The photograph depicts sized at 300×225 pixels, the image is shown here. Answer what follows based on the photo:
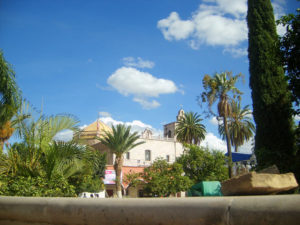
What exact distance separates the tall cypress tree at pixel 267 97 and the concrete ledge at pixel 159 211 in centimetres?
1085

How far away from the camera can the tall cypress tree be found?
1174 centimetres

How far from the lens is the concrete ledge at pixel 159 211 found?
1.14 metres

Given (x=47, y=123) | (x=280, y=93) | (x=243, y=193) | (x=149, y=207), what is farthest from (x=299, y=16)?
(x=149, y=207)

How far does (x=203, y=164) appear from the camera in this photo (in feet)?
77.0

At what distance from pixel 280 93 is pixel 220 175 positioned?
11.9m

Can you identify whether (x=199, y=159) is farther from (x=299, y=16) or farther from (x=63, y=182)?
(x=63, y=182)

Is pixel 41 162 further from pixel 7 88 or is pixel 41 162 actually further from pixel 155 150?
pixel 155 150

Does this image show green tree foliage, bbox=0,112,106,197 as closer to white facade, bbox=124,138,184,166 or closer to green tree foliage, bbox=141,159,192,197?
green tree foliage, bbox=141,159,192,197

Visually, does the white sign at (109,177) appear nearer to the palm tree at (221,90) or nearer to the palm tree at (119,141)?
the palm tree at (119,141)

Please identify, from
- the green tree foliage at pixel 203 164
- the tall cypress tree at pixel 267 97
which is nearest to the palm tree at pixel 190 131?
the green tree foliage at pixel 203 164

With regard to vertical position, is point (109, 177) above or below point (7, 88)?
below

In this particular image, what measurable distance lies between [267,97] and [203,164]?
39.1ft

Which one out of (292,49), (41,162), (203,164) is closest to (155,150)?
(203,164)

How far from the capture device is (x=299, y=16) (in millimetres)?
9141
